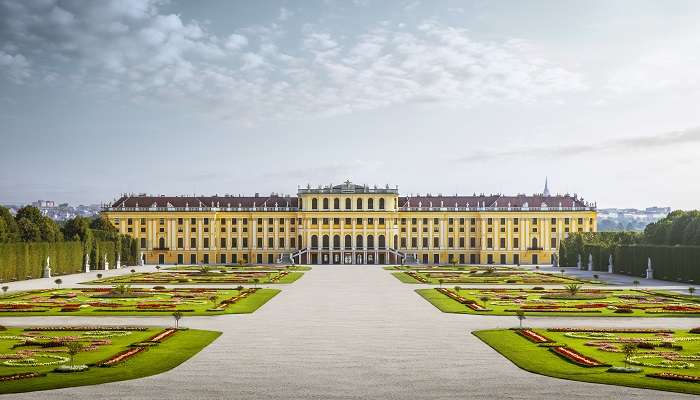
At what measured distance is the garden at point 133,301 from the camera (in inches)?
1563

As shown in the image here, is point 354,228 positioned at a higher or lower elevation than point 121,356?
higher

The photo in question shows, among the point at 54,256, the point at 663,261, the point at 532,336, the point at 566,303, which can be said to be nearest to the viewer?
the point at 532,336

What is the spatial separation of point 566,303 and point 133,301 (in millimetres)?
23756

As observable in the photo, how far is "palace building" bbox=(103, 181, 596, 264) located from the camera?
122m

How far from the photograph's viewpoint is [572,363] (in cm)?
2411

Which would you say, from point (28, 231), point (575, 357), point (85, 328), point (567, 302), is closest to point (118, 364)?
point (85, 328)

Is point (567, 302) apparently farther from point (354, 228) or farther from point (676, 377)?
point (354, 228)

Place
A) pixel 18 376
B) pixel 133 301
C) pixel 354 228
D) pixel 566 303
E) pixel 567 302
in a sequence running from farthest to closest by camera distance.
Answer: pixel 354 228 → pixel 567 302 → pixel 133 301 → pixel 566 303 → pixel 18 376

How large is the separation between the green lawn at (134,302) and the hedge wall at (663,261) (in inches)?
1419

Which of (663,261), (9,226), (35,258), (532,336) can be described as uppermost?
(9,226)

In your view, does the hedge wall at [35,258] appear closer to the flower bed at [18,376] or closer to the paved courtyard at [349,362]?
the paved courtyard at [349,362]

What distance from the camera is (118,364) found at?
2352cm

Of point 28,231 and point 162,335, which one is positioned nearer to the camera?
point 162,335

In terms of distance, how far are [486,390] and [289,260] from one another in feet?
331
